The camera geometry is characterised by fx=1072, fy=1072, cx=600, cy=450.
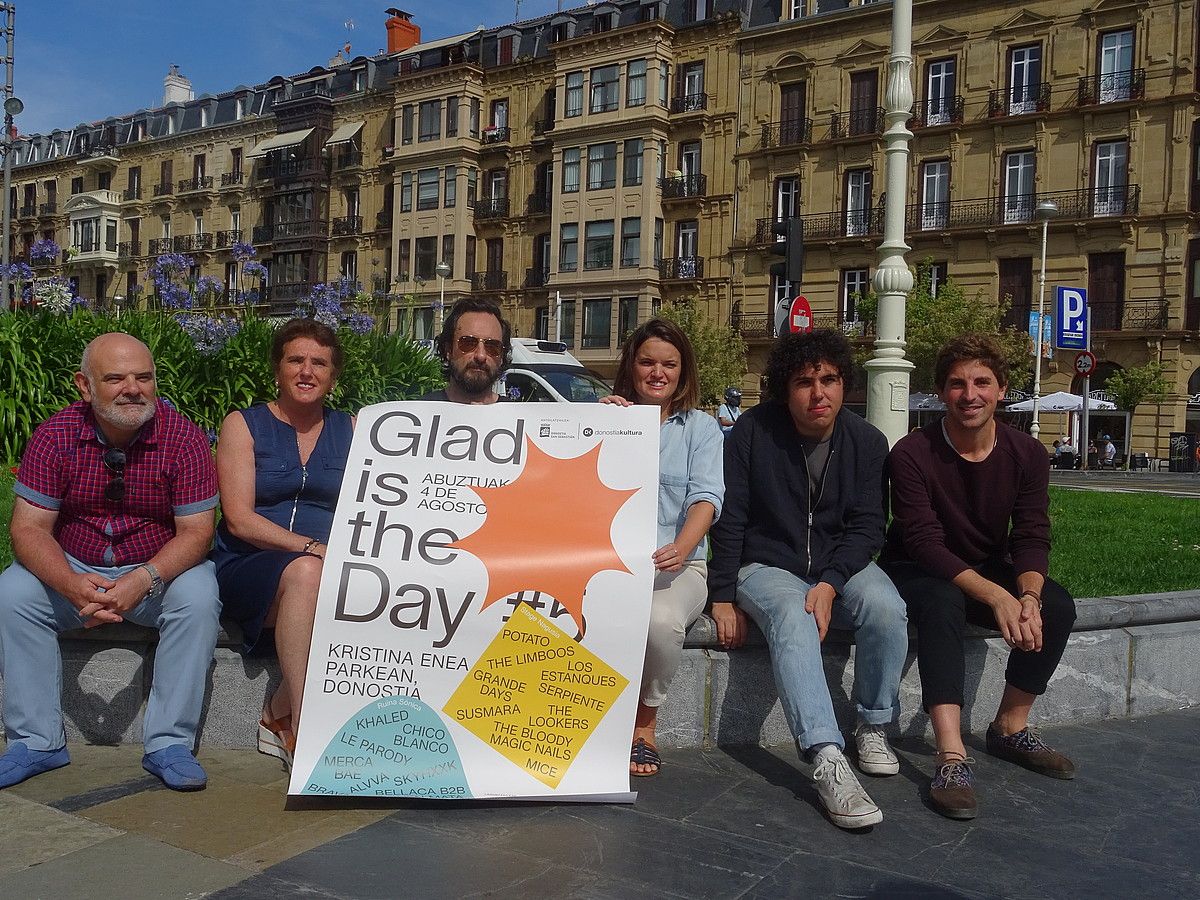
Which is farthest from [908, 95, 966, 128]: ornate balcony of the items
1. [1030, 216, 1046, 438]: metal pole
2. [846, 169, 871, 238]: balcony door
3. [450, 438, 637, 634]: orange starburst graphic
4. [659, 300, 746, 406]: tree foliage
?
[450, 438, 637, 634]: orange starburst graphic

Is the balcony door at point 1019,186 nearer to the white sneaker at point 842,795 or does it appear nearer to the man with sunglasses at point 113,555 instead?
the white sneaker at point 842,795

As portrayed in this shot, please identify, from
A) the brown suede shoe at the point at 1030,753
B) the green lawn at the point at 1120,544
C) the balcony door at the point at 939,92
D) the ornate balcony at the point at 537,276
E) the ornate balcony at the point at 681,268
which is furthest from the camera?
the ornate balcony at the point at 537,276

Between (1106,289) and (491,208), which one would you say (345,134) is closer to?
(491,208)

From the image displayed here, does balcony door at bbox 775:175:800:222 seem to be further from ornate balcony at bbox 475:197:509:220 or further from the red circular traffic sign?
the red circular traffic sign

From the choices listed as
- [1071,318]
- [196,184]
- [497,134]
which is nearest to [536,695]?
[1071,318]

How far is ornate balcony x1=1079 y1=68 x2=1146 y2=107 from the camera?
105 feet

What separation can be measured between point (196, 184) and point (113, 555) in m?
59.9

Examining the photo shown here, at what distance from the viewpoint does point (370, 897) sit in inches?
110

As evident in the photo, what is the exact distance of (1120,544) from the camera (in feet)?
26.7

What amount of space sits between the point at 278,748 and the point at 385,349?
22.4 ft

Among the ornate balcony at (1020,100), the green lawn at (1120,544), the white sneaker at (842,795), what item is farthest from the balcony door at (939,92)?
the white sneaker at (842,795)

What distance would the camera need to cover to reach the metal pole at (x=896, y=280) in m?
9.68

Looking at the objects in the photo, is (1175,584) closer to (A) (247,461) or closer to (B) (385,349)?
(A) (247,461)

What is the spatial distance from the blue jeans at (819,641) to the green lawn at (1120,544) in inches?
100.0
